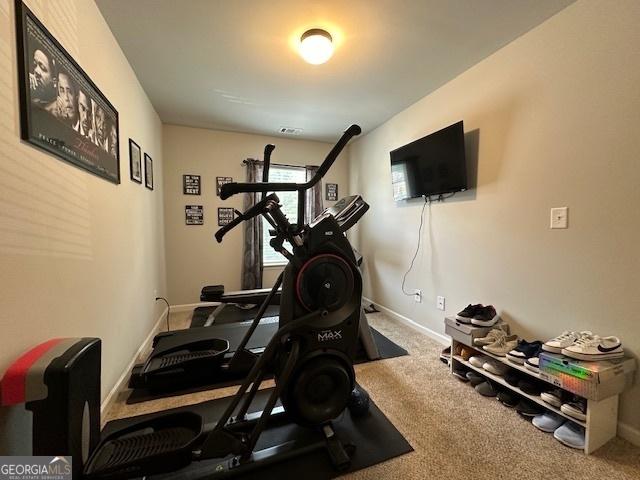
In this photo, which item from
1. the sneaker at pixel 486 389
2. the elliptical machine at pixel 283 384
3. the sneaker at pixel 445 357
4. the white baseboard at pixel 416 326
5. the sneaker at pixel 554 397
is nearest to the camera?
the elliptical machine at pixel 283 384

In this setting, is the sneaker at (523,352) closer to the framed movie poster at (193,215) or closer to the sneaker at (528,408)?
the sneaker at (528,408)

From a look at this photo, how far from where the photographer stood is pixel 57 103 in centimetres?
121

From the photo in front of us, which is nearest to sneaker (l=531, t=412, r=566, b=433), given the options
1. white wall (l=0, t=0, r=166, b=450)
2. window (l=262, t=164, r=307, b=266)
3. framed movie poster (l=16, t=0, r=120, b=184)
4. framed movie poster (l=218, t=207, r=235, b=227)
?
white wall (l=0, t=0, r=166, b=450)

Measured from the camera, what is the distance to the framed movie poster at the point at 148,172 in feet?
8.85

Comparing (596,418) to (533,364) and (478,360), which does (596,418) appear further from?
(478,360)

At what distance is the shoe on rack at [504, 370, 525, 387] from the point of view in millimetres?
1637

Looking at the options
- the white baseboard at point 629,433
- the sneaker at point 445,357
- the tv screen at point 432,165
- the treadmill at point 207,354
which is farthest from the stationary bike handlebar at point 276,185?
the white baseboard at point 629,433

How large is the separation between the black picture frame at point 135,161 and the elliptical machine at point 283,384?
1.57 meters

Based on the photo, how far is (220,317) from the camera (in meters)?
3.31

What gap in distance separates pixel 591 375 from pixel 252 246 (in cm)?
350

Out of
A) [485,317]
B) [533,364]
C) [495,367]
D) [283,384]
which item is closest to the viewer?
[283,384]

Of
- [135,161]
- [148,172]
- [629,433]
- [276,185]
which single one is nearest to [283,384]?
[276,185]

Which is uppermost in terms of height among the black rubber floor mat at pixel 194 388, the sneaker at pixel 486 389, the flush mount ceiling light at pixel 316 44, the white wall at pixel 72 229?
the flush mount ceiling light at pixel 316 44

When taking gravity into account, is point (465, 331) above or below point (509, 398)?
above
